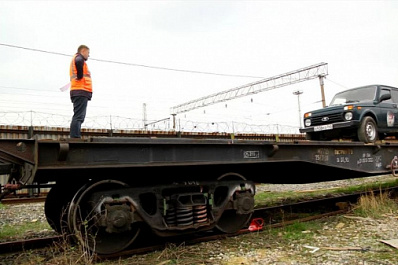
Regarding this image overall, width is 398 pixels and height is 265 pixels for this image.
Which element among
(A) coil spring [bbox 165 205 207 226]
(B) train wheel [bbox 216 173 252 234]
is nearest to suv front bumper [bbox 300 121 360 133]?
(B) train wheel [bbox 216 173 252 234]

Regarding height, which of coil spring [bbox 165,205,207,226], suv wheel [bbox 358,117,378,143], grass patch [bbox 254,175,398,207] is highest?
suv wheel [bbox 358,117,378,143]

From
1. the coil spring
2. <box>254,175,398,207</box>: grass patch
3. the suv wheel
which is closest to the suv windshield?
the suv wheel

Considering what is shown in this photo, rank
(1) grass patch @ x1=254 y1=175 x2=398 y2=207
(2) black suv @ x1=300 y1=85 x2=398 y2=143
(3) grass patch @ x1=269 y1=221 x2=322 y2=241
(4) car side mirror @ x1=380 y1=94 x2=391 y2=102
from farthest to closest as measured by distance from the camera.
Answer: (1) grass patch @ x1=254 y1=175 x2=398 y2=207
(4) car side mirror @ x1=380 y1=94 x2=391 y2=102
(2) black suv @ x1=300 y1=85 x2=398 y2=143
(3) grass patch @ x1=269 y1=221 x2=322 y2=241

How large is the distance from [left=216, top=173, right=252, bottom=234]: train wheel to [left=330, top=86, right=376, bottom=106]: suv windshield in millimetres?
5748

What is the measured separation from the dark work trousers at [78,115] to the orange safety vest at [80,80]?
0.17 m

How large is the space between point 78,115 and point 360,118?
270 inches

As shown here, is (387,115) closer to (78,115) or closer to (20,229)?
(78,115)

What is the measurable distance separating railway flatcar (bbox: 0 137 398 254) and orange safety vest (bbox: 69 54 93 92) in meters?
1.40

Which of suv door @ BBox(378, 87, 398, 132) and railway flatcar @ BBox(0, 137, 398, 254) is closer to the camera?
railway flatcar @ BBox(0, 137, 398, 254)

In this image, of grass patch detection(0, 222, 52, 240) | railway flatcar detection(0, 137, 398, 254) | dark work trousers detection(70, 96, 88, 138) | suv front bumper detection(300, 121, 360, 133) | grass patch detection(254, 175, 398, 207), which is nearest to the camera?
railway flatcar detection(0, 137, 398, 254)

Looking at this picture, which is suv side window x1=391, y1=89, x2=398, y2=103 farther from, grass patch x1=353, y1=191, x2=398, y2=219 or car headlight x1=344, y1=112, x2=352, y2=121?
grass patch x1=353, y1=191, x2=398, y2=219

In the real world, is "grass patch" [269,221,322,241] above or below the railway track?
below

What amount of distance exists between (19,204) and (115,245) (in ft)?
25.1

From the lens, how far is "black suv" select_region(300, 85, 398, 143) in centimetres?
884
